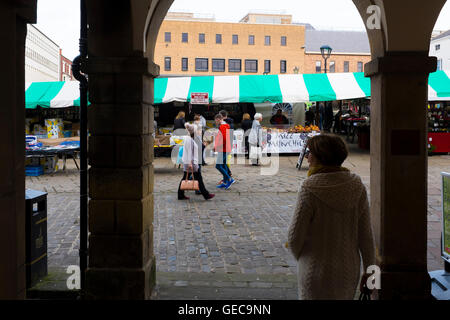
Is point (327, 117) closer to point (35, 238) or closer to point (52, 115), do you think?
point (52, 115)

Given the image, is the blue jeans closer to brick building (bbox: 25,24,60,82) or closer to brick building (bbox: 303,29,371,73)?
brick building (bbox: 25,24,60,82)

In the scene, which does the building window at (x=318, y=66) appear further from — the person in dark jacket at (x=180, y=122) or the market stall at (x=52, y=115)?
the person in dark jacket at (x=180, y=122)

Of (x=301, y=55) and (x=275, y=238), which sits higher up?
(x=301, y=55)

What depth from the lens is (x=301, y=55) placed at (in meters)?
75.6

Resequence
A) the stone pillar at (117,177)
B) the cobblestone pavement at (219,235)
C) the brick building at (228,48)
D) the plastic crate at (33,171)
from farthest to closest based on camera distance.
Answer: the brick building at (228,48) → the plastic crate at (33,171) → the cobblestone pavement at (219,235) → the stone pillar at (117,177)

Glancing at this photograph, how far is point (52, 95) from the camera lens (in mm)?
21266

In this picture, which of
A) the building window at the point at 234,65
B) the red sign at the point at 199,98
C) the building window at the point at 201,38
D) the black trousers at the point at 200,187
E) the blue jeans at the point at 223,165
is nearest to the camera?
the black trousers at the point at 200,187

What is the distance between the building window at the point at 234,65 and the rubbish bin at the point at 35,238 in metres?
69.2

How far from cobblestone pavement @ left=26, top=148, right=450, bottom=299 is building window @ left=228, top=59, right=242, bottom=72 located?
200ft

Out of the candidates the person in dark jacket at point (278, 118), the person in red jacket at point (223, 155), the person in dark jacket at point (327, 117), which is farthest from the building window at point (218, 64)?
the person in red jacket at point (223, 155)

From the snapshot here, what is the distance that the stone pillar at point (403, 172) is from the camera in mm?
4746
